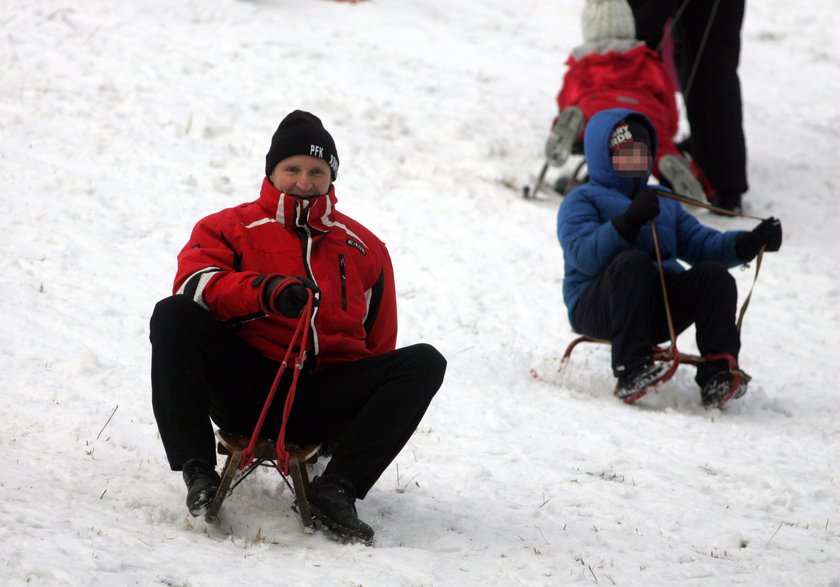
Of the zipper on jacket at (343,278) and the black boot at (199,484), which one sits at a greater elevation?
the zipper on jacket at (343,278)

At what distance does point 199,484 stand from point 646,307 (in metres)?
2.66

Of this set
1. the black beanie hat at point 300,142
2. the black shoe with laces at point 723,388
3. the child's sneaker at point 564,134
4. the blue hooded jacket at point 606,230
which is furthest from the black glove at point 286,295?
the child's sneaker at point 564,134

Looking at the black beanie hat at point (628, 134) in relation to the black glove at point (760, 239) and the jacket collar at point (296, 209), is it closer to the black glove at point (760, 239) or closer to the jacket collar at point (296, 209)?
the black glove at point (760, 239)

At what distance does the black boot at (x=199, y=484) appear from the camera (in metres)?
2.82

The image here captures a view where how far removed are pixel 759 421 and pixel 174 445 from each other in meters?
Result: 3.01

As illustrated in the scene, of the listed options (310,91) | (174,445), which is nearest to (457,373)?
(174,445)

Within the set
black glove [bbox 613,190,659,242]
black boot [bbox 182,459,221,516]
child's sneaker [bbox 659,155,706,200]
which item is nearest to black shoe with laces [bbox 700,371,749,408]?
black glove [bbox 613,190,659,242]

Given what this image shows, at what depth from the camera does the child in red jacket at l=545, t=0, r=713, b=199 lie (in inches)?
298

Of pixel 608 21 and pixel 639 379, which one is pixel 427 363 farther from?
pixel 608 21

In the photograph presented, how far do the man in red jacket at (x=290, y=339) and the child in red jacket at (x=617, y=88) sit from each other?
4.46 meters

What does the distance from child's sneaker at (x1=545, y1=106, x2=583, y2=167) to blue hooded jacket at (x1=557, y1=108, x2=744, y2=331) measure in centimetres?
213

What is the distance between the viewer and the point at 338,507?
2902 mm

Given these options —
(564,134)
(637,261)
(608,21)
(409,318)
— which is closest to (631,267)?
(637,261)

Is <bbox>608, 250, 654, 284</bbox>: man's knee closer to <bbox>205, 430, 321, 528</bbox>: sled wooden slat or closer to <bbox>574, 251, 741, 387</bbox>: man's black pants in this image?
<bbox>574, 251, 741, 387</bbox>: man's black pants
